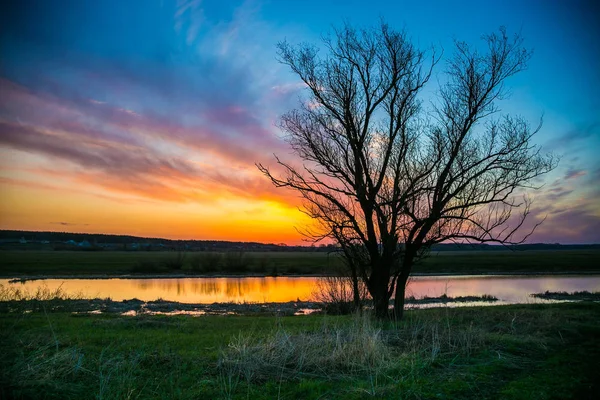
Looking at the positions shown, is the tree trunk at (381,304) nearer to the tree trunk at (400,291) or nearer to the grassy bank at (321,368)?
the tree trunk at (400,291)

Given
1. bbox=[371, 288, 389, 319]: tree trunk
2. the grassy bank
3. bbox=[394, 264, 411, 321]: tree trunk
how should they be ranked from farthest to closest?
bbox=[371, 288, 389, 319]: tree trunk
bbox=[394, 264, 411, 321]: tree trunk
the grassy bank

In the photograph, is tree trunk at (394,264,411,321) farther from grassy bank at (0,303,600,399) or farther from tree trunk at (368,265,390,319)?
grassy bank at (0,303,600,399)

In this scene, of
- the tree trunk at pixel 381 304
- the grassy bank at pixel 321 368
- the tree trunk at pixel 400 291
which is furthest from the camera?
the tree trunk at pixel 381 304

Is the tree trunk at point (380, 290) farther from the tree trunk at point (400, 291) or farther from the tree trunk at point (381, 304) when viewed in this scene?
the tree trunk at point (400, 291)

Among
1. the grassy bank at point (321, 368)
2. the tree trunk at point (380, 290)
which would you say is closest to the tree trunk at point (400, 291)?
the tree trunk at point (380, 290)

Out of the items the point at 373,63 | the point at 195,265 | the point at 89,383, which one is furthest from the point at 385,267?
the point at 195,265

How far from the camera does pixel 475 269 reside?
6719 centimetres

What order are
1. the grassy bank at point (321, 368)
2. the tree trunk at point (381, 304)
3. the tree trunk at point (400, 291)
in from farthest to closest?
1. the tree trunk at point (381, 304)
2. the tree trunk at point (400, 291)
3. the grassy bank at point (321, 368)

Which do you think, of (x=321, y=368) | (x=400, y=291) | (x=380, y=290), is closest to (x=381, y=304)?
(x=380, y=290)

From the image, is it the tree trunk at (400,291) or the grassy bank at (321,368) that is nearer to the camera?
the grassy bank at (321,368)

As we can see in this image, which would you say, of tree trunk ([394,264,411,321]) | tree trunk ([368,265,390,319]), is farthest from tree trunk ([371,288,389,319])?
tree trunk ([394,264,411,321])

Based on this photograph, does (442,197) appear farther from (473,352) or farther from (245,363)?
(245,363)

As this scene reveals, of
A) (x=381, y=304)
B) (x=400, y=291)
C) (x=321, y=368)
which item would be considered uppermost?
(x=400, y=291)

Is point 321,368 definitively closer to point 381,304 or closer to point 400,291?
point 381,304
